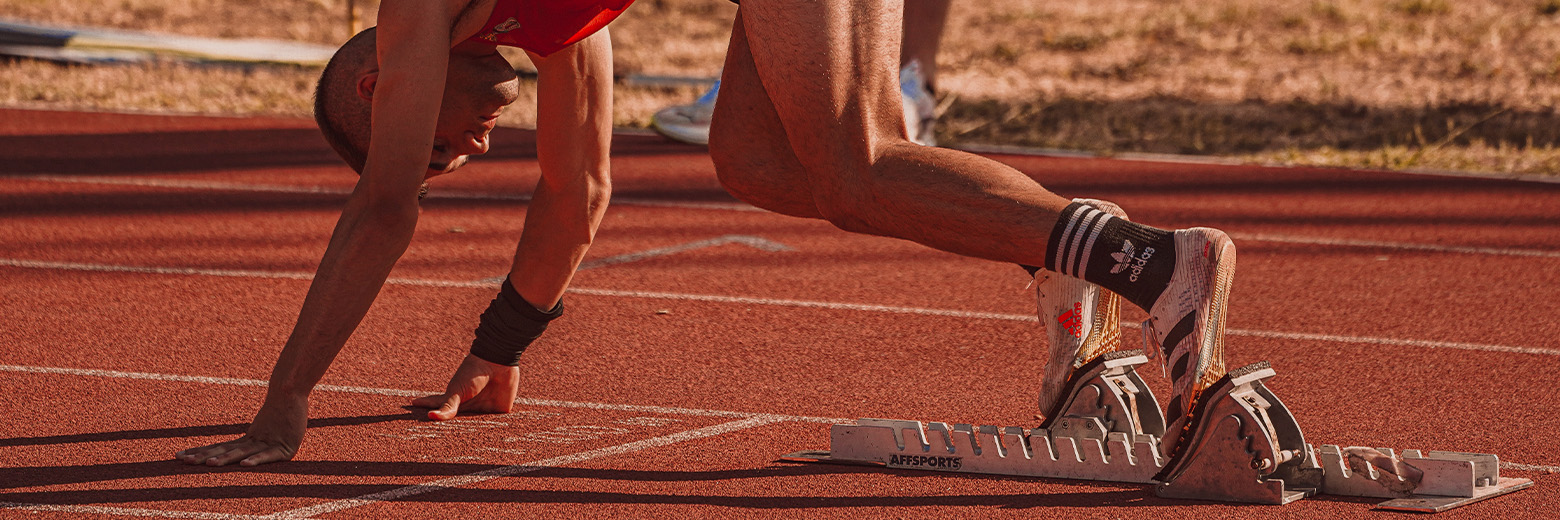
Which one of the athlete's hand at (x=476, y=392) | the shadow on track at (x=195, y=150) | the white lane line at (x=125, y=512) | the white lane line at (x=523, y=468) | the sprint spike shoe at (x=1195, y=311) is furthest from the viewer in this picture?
the shadow on track at (x=195, y=150)

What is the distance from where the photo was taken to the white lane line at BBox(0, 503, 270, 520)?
3.29m

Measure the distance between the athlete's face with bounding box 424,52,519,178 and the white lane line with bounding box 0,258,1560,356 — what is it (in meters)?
2.19

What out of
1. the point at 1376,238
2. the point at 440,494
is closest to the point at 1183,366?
the point at 440,494

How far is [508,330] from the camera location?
423 cm

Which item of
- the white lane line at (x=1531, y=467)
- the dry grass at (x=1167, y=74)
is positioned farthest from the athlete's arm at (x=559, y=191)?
the dry grass at (x=1167, y=74)

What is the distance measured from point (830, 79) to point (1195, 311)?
2.64 ft

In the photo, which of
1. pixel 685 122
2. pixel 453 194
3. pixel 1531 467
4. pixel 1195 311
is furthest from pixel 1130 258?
pixel 685 122

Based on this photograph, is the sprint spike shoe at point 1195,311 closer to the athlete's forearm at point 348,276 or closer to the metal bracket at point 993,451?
the metal bracket at point 993,451

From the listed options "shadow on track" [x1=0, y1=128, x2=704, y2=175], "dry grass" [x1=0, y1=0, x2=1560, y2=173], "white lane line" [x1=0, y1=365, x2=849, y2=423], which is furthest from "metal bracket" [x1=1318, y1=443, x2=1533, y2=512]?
"dry grass" [x1=0, y1=0, x2=1560, y2=173]

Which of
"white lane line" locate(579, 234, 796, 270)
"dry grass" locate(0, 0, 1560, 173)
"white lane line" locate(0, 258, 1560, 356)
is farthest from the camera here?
"dry grass" locate(0, 0, 1560, 173)

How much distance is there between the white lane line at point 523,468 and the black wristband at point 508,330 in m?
0.43

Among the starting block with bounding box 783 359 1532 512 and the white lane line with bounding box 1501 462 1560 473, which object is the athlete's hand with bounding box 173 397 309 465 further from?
the white lane line with bounding box 1501 462 1560 473

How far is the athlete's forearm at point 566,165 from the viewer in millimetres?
4105

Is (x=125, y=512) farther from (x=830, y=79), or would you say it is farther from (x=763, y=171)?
(x=830, y=79)
